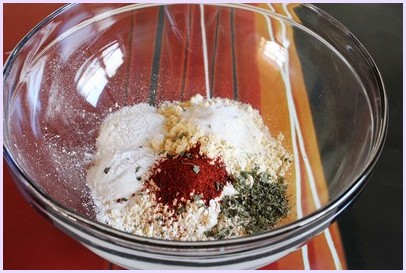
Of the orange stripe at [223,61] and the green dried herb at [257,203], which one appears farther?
the orange stripe at [223,61]

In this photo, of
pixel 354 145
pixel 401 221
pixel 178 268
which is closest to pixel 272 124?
pixel 354 145

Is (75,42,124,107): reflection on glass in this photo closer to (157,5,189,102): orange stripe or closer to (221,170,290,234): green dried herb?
(157,5,189,102): orange stripe

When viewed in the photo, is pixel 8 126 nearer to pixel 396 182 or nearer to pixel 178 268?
pixel 178 268

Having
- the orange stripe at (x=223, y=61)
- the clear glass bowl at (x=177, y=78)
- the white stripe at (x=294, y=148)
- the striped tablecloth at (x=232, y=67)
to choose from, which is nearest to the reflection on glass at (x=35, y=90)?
the clear glass bowl at (x=177, y=78)

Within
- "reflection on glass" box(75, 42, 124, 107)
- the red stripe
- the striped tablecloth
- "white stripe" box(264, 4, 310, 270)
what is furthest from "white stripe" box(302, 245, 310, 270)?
"reflection on glass" box(75, 42, 124, 107)

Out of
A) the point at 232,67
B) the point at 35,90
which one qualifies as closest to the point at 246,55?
the point at 232,67

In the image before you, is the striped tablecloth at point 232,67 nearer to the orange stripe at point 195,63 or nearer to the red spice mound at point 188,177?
the orange stripe at point 195,63
